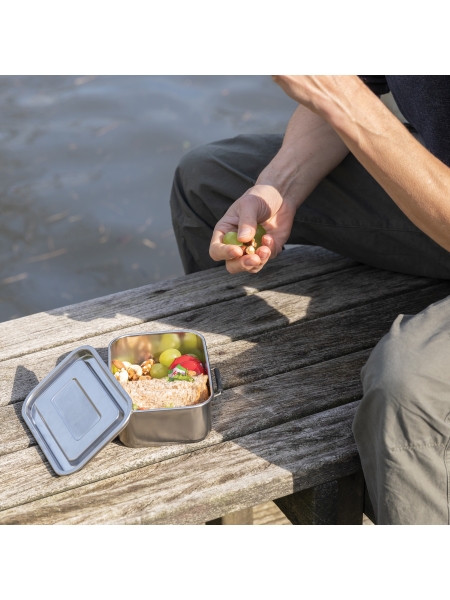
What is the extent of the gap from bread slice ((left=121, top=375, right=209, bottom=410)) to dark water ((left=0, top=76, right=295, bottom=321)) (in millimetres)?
1790

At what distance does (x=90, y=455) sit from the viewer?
57.5 inches

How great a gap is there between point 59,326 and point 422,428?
1.05 metres

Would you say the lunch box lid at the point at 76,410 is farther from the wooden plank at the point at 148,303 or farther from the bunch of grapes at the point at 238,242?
the bunch of grapes at the point at 238,242

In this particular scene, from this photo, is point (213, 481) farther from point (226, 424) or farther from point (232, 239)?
point (232, 239)

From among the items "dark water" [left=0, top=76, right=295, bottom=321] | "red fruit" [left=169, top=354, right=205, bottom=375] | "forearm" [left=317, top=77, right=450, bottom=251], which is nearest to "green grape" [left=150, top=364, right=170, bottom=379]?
"red fruit" [left=169, top=354, right=205, bottom=375]

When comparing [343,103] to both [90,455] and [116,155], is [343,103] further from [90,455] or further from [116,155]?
[116,155]

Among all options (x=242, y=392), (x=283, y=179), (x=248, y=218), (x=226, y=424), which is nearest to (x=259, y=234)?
(x=248, y=218)

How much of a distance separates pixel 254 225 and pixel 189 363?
424mm

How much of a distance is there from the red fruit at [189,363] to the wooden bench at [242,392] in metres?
0.11

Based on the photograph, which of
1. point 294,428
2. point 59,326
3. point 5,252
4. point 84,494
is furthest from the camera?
point 5,252

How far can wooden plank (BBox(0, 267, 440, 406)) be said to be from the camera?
71.9 inches

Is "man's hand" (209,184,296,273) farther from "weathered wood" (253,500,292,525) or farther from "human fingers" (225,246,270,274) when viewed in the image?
"weathered wood" (253,500,292,525)

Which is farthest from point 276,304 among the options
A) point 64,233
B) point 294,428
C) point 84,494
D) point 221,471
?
point 64,233

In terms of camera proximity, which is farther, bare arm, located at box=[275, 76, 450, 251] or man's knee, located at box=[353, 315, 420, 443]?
bare arm, located at box=[275, 76, 450, 251]
